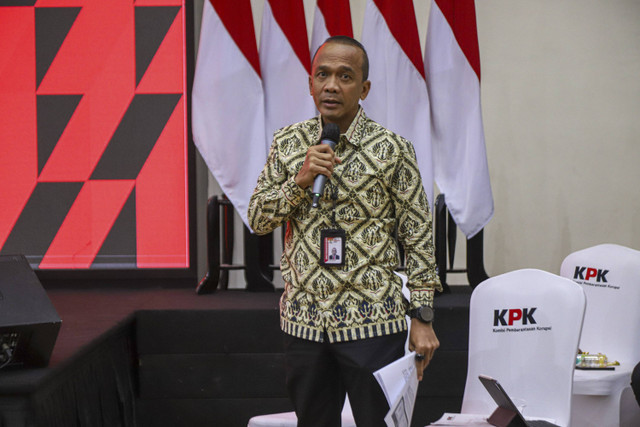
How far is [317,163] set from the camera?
54.6 inches

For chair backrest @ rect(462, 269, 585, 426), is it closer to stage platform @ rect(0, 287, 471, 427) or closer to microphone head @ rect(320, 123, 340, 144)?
stage platform @ rect(0, 287, 471, 427)

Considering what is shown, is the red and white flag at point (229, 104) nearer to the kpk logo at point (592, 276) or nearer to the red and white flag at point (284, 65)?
the red and white flag at point (284, 65)

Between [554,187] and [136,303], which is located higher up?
[554,187]

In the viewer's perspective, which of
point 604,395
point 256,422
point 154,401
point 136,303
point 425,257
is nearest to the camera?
point 425,257

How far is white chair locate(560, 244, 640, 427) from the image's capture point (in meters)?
2.49

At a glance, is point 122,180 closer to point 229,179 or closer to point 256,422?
point 229,179

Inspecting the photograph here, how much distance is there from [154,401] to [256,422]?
97cm

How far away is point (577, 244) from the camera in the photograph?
4.07 metres

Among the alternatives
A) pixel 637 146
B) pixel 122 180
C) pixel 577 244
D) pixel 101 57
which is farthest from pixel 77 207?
pixel 637 146

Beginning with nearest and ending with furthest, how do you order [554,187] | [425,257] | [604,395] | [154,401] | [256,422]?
1. [425,257]
2. [256,422]
3. [604,395]
4. [154,401]
5. [554,187]

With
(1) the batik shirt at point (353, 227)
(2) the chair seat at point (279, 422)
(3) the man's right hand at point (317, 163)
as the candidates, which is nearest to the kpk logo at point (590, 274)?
(2) the chair seat at point (279, 422)

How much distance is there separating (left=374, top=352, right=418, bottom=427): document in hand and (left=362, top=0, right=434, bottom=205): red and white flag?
1.89 m

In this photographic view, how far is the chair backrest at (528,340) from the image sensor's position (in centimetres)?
204

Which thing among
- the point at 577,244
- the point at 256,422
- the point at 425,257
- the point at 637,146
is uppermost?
the point at 637,146
